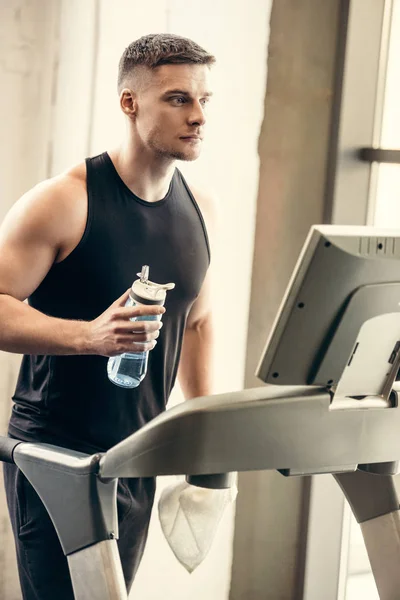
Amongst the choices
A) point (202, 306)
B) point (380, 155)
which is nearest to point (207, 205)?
point (202, 306)

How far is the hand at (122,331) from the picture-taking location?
1.55 meters

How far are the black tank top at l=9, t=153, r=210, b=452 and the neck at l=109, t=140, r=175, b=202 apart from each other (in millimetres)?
22

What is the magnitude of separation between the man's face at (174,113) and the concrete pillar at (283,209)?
2.26ft

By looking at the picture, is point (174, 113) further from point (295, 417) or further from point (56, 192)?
point (295, 417)

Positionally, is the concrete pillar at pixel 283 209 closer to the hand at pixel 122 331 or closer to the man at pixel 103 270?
the man at pixel 103 270

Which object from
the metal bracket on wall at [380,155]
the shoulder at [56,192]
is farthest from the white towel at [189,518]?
the metal bracket on wall at [380,155]

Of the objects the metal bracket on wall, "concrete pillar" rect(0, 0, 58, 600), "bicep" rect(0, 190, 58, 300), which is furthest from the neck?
the metal bracket on wall

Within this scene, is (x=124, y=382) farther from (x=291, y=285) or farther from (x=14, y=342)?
(x=291, y=285)

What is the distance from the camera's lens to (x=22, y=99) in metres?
2.46

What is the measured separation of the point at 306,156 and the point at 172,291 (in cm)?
79

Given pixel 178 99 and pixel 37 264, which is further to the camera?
pixel 178 99

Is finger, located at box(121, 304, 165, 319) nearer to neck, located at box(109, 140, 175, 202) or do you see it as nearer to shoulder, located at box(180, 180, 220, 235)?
neck, located at box(109, 140, 175, 202)

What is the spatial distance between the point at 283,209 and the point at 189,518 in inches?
41.7

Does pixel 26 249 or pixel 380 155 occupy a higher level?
pixel 380 155
